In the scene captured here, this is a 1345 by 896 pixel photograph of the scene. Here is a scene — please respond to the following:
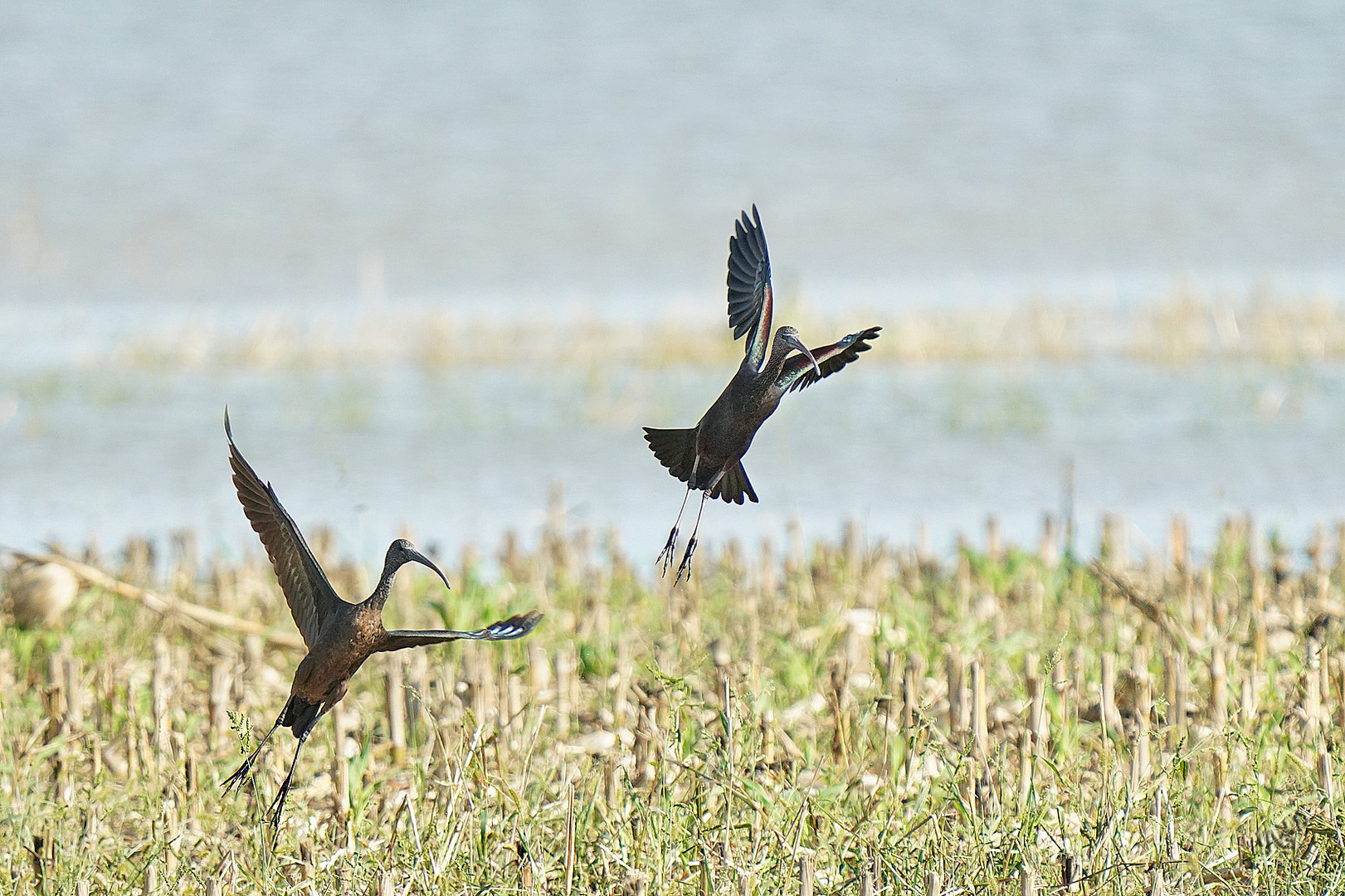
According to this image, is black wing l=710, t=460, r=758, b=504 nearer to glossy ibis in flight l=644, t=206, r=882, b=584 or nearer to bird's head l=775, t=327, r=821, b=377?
glossy ibis in flight l=644, t=206, r=882, b=584

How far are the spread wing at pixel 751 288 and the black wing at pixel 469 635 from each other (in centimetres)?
48

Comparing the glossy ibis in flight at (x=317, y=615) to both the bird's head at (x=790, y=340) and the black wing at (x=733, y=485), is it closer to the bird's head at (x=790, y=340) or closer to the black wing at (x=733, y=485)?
the black wing at (x=733, y=485)

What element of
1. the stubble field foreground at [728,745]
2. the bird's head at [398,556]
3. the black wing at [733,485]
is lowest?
the stubble field foreground at [728,745]

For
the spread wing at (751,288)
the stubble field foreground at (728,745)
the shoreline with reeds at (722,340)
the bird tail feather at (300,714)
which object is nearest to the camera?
the spread wing at (751,288)

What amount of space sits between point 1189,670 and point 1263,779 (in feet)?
3.22

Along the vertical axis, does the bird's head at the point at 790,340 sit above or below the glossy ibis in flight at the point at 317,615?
above

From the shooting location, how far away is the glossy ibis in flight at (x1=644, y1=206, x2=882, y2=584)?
199 centimetres

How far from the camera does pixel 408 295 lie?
20.2m

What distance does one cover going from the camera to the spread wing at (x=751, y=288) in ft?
6.88

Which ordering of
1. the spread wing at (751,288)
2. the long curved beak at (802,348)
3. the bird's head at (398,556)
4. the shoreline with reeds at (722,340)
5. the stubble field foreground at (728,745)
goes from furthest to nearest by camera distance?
1. the shoreline with reeds at (722,340)
2. the stubble field foreground at (728,745)
3. the bird's head at (398,556)
4. the spread wing at (751,288)
5. the long curved beak at (802,348)

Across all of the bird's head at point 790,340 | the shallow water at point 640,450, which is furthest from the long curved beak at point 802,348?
the shallow water at point 640,450

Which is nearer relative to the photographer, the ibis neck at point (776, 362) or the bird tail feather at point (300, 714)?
the ibis neck at point (776, 362)

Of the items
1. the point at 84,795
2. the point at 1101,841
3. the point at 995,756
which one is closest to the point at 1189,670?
the point at 995,756

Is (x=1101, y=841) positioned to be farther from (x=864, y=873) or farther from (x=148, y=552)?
(x=148, y=552)
